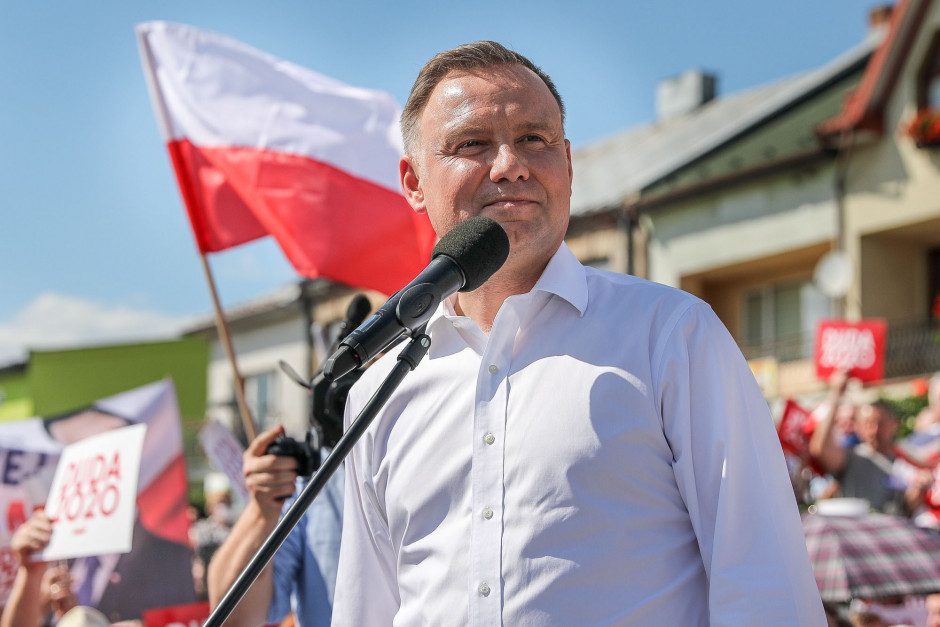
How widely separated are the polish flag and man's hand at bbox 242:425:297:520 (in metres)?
2.17

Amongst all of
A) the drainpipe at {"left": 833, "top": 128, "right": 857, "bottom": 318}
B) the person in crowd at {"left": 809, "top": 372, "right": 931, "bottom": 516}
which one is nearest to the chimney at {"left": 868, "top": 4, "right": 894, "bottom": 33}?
the drainpipe at {"left": 833, "top": 128, "right": 857, "bottom": 318}

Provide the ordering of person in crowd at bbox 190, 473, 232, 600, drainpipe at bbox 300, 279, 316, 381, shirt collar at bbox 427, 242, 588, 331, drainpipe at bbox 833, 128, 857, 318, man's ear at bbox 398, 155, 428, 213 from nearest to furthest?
shirt collar at bbox 427, 242, 588, 331, man's ear at bbox 398, 155, 428, 213, person in crowd at bbox 190, 473, 232, 600, drainpipe at bbox 833, 128, 857, 318, drainpipe at bbox 300, 279, 316, 381

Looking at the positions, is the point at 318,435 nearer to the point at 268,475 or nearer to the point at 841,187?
the point at 268,475

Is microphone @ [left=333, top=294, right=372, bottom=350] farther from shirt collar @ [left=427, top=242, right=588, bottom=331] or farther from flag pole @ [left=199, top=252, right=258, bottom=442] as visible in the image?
shirt collar @ [left=427, top=242, right=588, bottom=331]

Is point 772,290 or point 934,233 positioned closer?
point 934,233

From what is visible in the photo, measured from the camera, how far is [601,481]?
2049 millimetres

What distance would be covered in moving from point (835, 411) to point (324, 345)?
3844 mm

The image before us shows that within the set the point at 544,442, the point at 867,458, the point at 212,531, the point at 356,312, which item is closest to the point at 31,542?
the point at 356,312

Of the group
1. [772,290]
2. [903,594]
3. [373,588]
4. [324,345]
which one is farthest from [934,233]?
[373,588]

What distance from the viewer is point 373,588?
98.7 inches

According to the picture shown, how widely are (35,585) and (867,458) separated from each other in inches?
197

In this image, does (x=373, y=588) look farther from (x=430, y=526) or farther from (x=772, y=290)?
(x=772, y=290)

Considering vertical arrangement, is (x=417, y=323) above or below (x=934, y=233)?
below

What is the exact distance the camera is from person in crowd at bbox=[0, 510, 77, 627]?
190 inches
